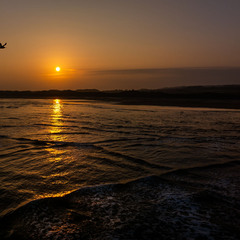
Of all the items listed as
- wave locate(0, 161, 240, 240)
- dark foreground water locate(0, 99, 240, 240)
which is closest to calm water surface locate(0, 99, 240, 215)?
dark foreground water locate(0, 99, 240, 240)

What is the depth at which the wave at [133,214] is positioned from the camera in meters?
2.55

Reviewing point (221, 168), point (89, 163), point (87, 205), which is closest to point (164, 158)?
point (221, 168)

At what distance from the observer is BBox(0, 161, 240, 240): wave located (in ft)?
8.36

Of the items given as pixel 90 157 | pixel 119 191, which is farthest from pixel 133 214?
pixel 90 157

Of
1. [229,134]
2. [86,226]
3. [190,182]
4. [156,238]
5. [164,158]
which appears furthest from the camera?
[229,134]

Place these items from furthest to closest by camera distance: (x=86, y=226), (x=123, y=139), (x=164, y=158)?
(x=123, y=139)
(x=164, y=158)
(x=86, y=226)

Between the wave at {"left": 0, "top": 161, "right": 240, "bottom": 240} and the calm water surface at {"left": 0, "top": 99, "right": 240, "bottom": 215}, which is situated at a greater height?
the calm water surface at {"left": 0, "top": 99, "right": 240, "bottom": 215}

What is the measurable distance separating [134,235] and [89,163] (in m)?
2.63

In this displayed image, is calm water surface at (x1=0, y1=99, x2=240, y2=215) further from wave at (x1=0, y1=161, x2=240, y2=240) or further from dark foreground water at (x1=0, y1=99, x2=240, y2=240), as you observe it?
wave at (x1=0, y1=161, x2=240, y2=240)

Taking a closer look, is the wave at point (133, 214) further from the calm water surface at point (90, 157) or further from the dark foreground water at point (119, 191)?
the calm water surface at point (90, 157)

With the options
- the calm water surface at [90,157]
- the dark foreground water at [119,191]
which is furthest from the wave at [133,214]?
the calm water surface at [90,157]

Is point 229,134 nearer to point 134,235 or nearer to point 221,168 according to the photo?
point 221,168

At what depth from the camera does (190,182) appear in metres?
3.97

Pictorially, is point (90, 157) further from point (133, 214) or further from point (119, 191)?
point (133, 214)
